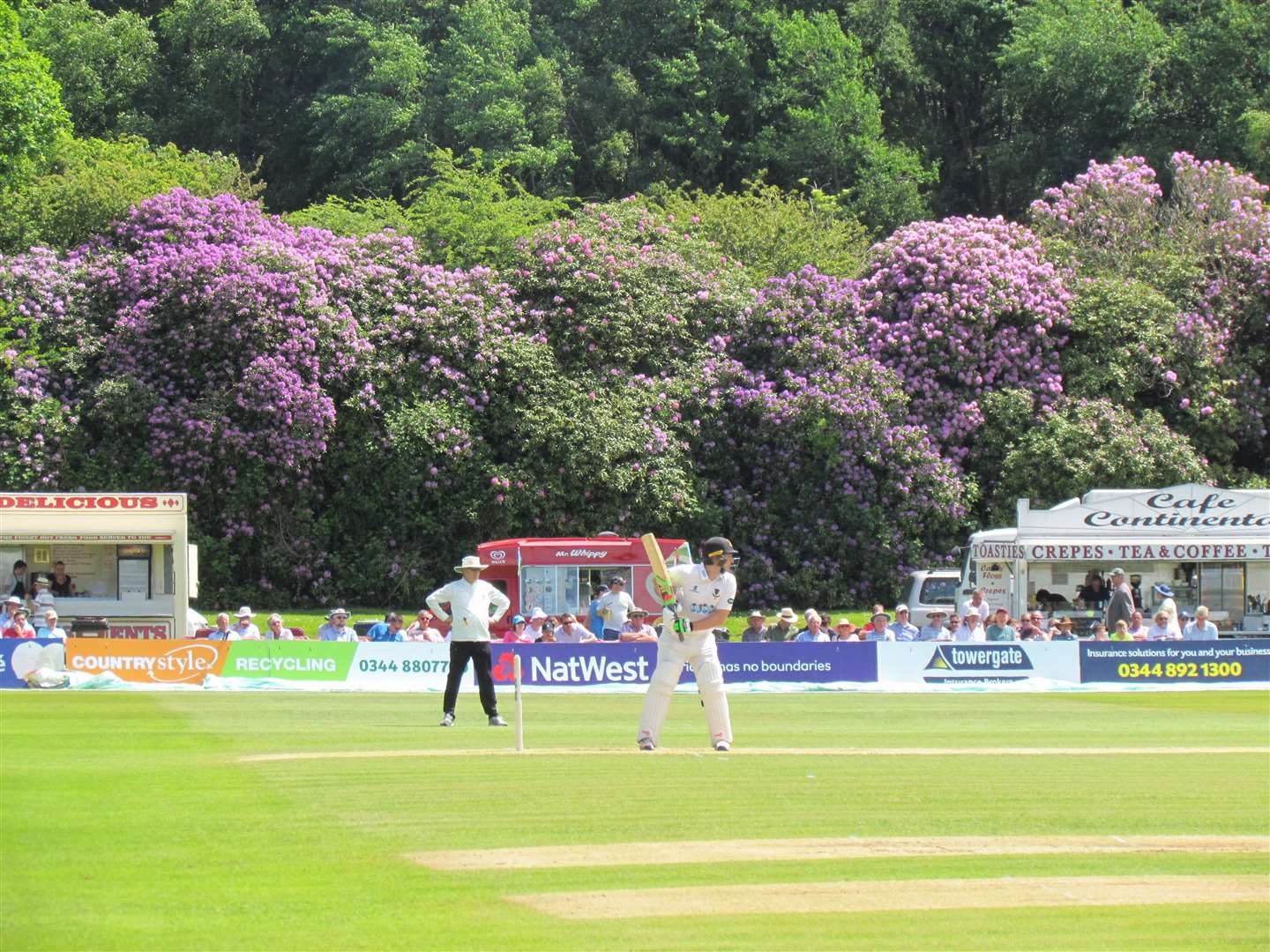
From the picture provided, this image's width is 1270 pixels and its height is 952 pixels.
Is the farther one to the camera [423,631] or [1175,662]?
[423,631]

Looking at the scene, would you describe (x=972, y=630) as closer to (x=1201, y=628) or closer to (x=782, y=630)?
(x=782, y=630)

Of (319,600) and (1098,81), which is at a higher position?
(1098,81)

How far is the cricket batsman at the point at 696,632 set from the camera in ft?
42.7

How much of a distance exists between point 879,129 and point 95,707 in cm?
4139

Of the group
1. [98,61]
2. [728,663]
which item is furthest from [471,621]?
[98,61]

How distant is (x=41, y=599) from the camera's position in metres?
26.3

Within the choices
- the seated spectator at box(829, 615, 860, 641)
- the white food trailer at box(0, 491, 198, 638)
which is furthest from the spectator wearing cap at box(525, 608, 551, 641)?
the white food trailer at box(0, 491, 198, 638)

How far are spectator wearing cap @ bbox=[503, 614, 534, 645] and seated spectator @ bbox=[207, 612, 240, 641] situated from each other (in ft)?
12.1

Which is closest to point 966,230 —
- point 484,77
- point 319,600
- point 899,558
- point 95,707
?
point 899,558

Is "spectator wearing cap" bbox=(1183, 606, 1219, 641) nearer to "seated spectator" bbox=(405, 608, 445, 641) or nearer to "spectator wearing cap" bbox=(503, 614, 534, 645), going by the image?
"spectator wearing cap" bbox=(503, 614, 534, 645)

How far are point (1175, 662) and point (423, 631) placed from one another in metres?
10.5

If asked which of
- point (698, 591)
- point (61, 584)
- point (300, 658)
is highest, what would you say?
point (61, 584)

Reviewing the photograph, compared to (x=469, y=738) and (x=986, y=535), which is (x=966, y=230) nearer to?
(x=986, y=535)

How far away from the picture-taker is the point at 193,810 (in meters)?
10.7
